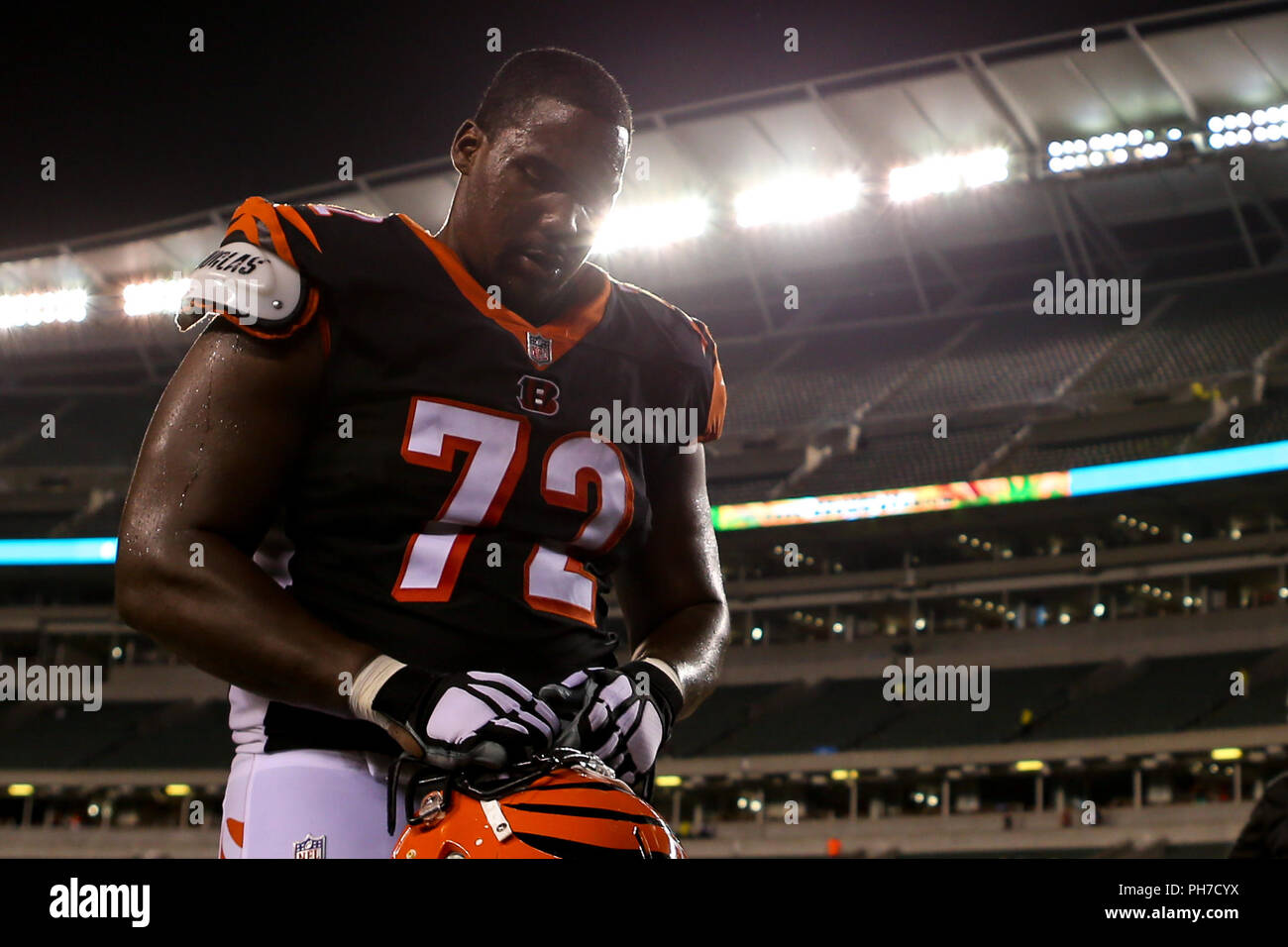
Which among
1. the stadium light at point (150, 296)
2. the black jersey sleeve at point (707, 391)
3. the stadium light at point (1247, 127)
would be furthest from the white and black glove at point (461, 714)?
the stadium light at point (150, 296)

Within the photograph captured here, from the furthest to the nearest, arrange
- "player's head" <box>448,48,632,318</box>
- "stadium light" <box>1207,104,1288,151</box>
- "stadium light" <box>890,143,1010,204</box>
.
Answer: "stadium light" <box>890,143,1010,204</box> → "stadium light" <box>1207,104,1288,151</box> → "player's head" <box>448,48,632,318</box>

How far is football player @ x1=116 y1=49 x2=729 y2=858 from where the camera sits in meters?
1.43

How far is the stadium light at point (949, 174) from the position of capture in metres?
18.9

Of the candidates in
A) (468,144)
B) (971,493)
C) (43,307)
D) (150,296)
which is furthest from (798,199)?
(468,144)

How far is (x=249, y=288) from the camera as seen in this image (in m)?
1.49

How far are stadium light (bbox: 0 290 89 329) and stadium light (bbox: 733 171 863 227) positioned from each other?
1191 centimetres

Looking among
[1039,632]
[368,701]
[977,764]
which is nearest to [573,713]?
[368,701]

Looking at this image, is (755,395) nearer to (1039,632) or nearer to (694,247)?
(694,247)

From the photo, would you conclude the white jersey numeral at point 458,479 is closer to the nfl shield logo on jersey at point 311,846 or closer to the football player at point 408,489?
the football player at point 408,489

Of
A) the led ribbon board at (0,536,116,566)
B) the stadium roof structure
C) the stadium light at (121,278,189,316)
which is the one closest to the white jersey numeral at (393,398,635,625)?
the stadium roof structure

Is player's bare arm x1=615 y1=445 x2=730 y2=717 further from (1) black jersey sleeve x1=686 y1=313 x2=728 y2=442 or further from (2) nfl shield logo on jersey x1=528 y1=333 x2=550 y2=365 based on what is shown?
(2) nfl shield logo on jersey x1=528 y1=333 x2=550 y2=365
